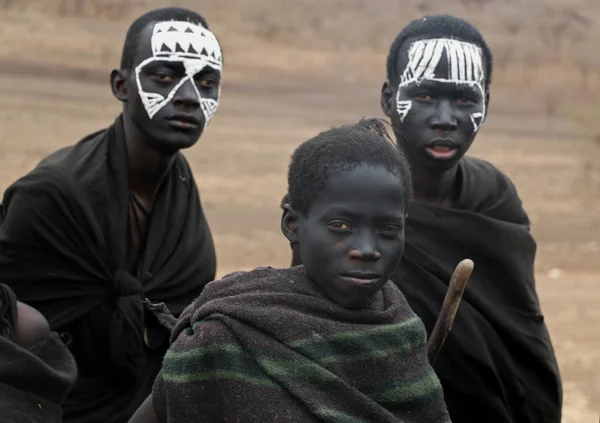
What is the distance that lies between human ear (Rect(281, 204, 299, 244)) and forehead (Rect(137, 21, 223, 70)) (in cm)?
180

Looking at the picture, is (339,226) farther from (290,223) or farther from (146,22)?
(146,22)

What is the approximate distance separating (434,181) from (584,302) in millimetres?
8278

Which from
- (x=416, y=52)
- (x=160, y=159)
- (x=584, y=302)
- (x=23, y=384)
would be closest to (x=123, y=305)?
(x=160, y=159)

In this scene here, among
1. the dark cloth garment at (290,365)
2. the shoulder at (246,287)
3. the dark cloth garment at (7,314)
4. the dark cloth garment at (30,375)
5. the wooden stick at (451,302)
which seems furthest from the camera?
the dark cloth garment at (7,314)

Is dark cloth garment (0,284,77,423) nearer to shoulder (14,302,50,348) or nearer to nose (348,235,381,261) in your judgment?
shoulder (14,302,50,348)

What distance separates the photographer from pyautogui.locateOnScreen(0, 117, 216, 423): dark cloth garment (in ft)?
14.3

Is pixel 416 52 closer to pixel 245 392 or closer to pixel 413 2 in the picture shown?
pixel 245 392

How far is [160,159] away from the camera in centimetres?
454

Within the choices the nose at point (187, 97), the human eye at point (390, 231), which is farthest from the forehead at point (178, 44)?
Answer: the human eye at point (390, 231)

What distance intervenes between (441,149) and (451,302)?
3.46ft

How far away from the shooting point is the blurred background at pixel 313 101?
13.8m

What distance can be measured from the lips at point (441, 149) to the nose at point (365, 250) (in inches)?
52.7

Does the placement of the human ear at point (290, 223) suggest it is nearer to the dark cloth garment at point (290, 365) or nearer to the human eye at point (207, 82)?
the dark cloth garment at point (290, 365)

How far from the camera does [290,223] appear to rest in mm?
2852
